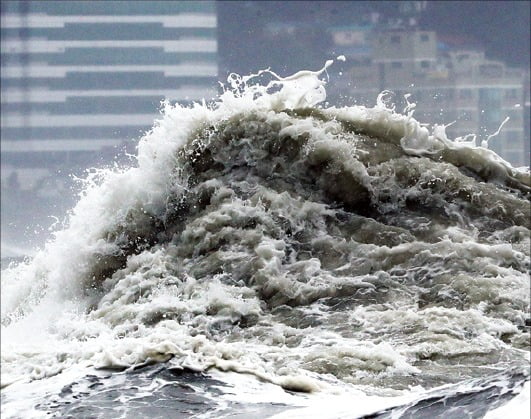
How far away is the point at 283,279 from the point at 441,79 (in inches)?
306

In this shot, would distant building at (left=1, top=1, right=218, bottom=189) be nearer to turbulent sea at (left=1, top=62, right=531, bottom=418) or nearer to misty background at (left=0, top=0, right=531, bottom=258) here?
misty background at (left=0, top=0, right=531, bottom=258)

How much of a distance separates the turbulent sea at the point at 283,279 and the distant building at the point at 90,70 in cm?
609

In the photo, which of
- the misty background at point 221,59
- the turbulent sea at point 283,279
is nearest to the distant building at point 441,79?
the misty background at point 221,59

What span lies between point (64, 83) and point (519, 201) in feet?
25.9

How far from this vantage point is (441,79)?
10672mm

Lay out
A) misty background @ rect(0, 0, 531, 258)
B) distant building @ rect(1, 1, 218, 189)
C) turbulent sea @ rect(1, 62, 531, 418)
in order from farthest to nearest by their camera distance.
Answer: misty background @ rect(0, 0, 531, 258) → distant building @ rect(1, 1, 218, 189) → turbulent sea @ rect(1, 62, 531, 418)

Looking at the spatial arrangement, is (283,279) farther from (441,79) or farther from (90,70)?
(90,70)

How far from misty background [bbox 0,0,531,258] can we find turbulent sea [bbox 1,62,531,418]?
6.13 metres

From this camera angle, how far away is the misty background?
34.2ft

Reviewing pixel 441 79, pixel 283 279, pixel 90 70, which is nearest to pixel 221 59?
pixel 90 70

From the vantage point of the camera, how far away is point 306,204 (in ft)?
12.5

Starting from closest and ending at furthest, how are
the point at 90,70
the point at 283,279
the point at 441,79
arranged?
the point at 283,279
the point at 441,79
the point at 90,70

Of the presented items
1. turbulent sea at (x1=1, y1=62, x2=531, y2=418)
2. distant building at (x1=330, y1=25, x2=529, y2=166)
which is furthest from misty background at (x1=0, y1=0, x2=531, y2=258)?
turbulent sea at (x1=1, y1=62, x2=531, y2=418)

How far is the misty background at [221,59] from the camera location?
34.2ft
